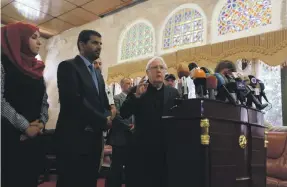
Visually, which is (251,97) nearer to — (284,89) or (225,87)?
(225,87)

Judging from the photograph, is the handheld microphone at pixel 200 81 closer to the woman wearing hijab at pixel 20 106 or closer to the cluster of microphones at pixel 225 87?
the cluster of microphones at pixel 225 87

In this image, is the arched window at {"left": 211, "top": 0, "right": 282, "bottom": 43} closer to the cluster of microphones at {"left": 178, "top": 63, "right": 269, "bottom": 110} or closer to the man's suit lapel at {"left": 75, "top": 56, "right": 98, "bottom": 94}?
the cluster of microphones at {"left": 178, "top": 63, "right": 269, "bottom": 110}

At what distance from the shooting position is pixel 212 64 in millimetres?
4520

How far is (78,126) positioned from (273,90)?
3.29 metres

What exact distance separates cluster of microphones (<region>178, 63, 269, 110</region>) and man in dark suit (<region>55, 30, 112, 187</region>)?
0.63 metres

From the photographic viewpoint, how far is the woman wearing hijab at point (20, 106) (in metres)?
1.59

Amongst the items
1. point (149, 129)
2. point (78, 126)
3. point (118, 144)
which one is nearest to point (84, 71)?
point (78, 126)

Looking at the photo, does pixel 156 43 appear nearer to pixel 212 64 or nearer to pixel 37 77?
pixel 212 64

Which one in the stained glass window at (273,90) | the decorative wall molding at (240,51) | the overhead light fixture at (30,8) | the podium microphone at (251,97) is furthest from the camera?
the overhead light fixture at (30,8)

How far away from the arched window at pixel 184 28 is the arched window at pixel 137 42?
31cm

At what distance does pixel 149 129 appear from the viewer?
2.06 metres

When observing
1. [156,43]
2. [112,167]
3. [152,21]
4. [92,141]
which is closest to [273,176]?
[112,167]

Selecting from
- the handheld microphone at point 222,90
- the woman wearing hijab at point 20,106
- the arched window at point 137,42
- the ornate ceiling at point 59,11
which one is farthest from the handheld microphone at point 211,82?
the ornate ceiling at point 59,11

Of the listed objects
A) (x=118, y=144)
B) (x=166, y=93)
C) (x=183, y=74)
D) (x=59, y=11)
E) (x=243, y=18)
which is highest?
(x=59, y=11)
